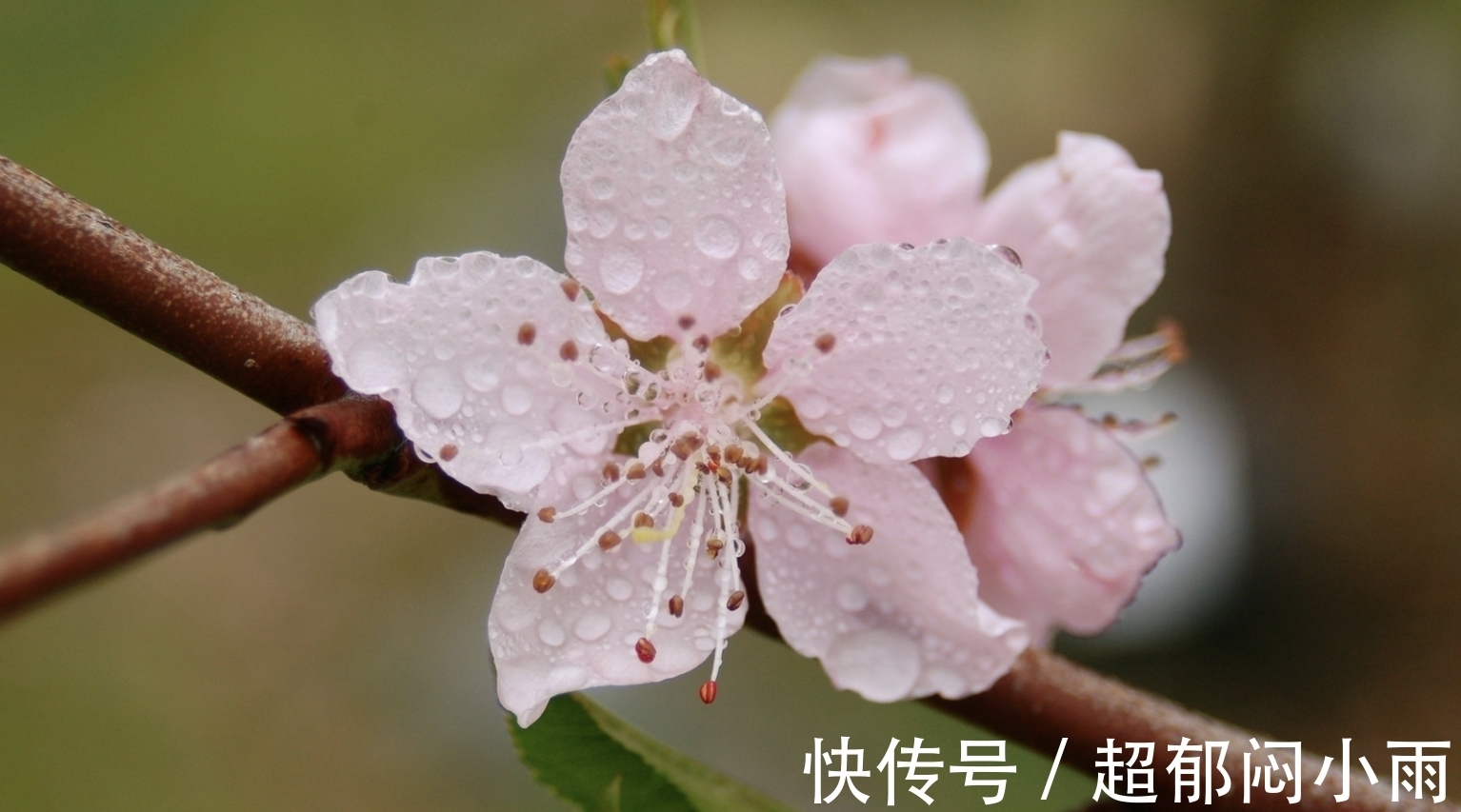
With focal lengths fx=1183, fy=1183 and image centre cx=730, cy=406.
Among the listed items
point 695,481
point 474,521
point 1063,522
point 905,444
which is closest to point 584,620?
point 695,481

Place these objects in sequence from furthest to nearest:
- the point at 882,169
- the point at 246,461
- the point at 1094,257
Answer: the point at 882,169
the point at 1094,257
the point at 246,461

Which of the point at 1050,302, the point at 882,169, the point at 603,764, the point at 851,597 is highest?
the point at 882,169

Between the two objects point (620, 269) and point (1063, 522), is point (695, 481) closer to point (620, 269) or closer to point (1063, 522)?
point (620, 269)

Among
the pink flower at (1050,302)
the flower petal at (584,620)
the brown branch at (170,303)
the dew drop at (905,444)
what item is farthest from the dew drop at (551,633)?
the pink flower at (1050,302)

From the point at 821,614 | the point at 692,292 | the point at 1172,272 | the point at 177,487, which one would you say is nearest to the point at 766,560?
the point at 821,614

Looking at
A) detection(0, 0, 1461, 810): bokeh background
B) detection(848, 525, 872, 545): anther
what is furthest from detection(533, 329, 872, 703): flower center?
detection(0, 0, 1461, 810): bokeh background

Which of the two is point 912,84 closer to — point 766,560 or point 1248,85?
point 766,560
